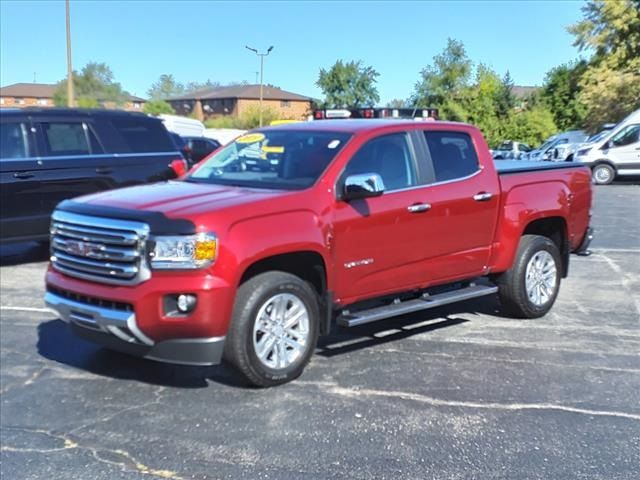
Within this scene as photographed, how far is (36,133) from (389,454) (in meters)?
7.19

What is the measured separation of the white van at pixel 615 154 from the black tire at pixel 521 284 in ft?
61.2

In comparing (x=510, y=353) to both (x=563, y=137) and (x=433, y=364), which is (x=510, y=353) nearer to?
(x=433, y=364)

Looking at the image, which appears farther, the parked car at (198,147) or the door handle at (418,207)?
the parked car at (198,147)

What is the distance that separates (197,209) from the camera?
4.62m

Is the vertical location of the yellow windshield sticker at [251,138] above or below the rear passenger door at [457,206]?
above

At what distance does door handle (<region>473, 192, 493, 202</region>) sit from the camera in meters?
6.22

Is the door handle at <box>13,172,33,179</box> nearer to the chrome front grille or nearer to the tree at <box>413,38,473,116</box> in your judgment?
the chrome front grille

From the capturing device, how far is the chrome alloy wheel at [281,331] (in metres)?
4.78

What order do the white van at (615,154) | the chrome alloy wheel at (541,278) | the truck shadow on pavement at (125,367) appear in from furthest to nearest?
the white van at (615,154)
the chrome alloy wheel at (541,278)
the truck shadow on pavement at (125,367)

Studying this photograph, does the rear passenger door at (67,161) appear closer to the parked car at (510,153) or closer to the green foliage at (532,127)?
the parked car at (510,153)

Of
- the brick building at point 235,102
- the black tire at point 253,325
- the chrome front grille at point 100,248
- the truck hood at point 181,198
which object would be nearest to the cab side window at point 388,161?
the truck hood at point 181,198

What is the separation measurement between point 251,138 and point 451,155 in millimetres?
1775

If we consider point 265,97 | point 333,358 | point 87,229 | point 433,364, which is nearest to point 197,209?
point 87,229

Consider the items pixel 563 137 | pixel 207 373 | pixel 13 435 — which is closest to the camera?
pixel 13 435
